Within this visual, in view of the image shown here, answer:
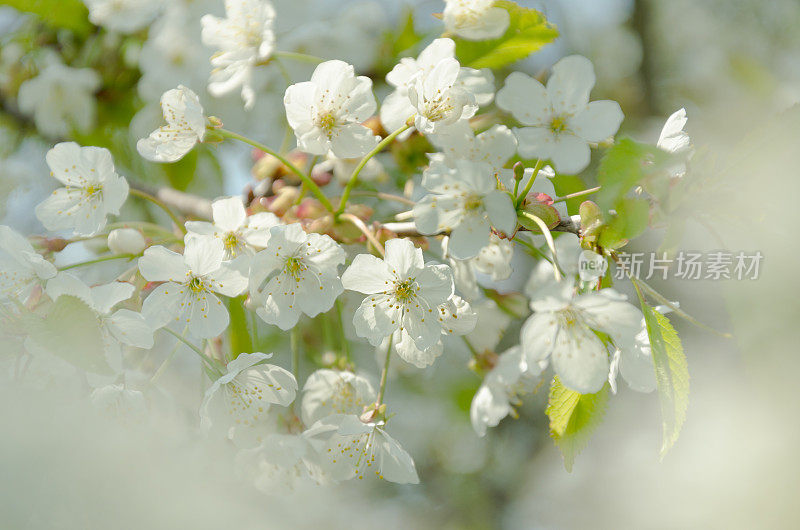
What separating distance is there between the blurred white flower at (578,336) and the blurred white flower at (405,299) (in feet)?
0.48

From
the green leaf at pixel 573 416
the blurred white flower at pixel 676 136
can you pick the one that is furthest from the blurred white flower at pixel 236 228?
the blurred white flower at pixel 676 136

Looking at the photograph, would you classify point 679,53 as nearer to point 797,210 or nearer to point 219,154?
point 219,154

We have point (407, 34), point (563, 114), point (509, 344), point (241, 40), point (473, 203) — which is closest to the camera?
point (473, 203)

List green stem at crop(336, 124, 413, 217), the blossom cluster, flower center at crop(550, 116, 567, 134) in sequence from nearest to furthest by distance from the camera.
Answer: the blossom cluster < green stem at crop(336, 124, 413, 217) < flower center at crop(550, 116, 567, 134)

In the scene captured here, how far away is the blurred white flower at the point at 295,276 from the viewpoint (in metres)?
Result: 0.96

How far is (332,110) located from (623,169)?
0.47 metres

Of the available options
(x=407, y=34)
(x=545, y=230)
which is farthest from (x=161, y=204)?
(x=407, y=34)

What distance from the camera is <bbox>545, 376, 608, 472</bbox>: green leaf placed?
98 cm

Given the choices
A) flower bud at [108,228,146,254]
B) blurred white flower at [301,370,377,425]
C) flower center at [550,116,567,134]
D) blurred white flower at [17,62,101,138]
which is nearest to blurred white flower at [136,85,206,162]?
flower bud at [108,228,146,254]

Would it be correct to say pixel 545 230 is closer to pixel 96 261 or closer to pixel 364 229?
pixel 364 229

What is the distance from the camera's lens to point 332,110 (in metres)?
1.05

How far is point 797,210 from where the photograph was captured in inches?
33.4

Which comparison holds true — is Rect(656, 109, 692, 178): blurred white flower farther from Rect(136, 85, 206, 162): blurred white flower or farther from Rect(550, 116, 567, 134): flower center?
Rect(136, 85, 206, 162): blurred white flower

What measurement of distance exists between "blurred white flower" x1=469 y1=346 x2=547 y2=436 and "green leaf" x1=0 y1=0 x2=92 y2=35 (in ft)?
5.03
